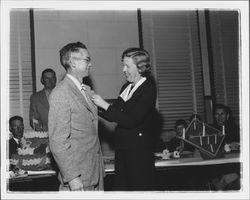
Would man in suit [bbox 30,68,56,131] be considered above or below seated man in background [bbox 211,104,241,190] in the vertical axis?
above

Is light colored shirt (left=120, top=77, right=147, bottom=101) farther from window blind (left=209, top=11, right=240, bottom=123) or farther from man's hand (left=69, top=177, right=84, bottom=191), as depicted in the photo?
window blind (left=209, top=11, right=240, bottom=123)

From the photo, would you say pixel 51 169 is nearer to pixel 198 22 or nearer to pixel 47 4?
pixel 47 4

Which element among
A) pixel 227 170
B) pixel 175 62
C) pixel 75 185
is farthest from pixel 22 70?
pixel 75 185

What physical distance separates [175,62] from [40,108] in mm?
Result: 2921

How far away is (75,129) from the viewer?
259 cm

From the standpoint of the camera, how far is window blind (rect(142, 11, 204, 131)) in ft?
23.5

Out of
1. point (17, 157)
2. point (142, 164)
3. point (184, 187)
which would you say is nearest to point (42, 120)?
point (17, 157)

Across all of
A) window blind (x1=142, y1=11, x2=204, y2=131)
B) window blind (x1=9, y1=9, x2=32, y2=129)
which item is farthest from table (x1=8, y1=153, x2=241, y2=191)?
window blind (x1=142, y1=11, x2=204, y2=131)

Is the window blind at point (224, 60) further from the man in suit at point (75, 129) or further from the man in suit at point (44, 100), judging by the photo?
the man in suit at point (75, 129)

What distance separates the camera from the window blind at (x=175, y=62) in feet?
23.5

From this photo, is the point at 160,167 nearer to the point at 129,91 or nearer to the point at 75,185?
the point at 129,91

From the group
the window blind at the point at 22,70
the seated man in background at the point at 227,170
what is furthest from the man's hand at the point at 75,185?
the window blind at the point at 22,70

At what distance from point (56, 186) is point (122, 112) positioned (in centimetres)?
199

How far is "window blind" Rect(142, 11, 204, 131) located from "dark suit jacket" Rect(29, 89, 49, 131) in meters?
2.39
